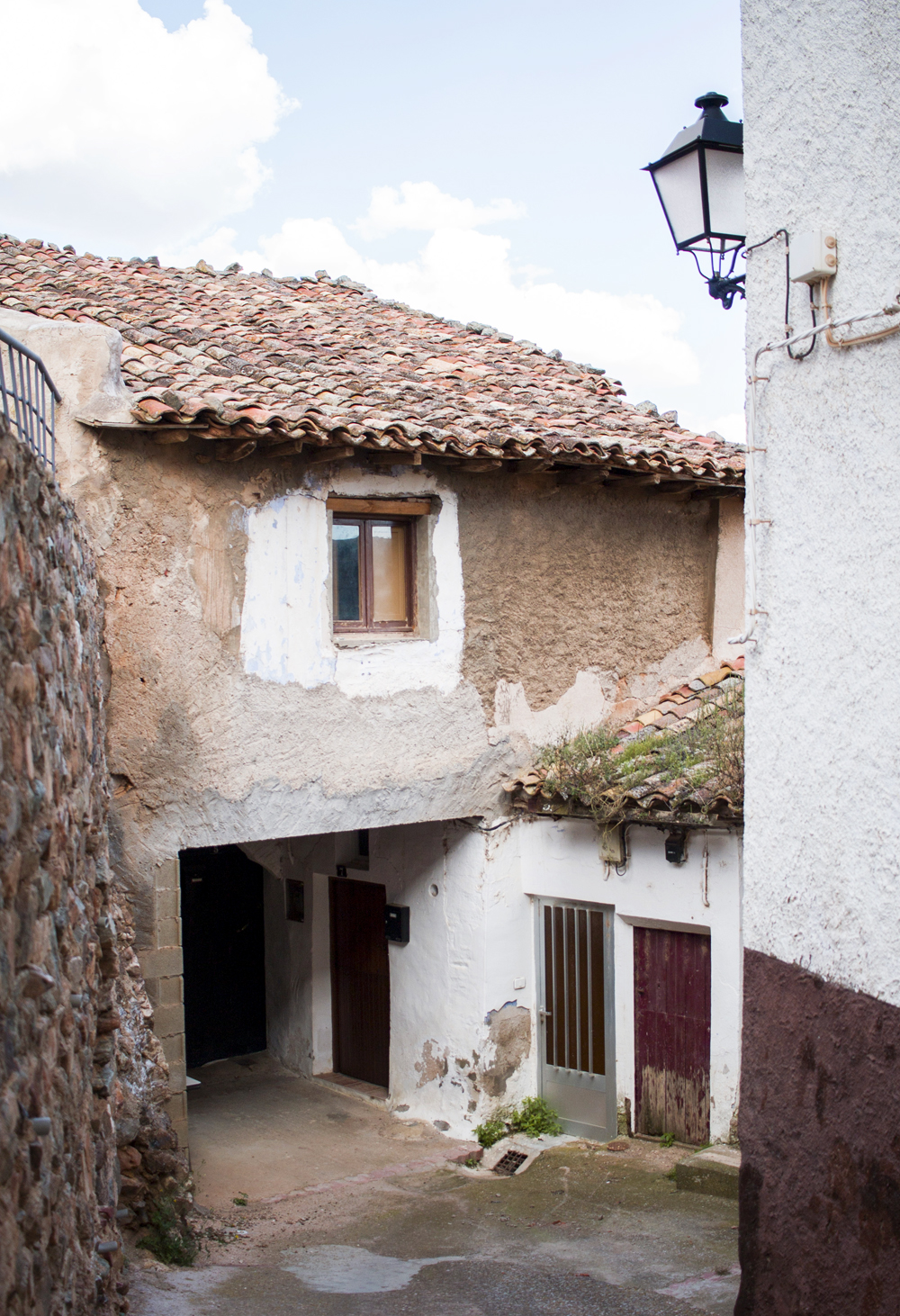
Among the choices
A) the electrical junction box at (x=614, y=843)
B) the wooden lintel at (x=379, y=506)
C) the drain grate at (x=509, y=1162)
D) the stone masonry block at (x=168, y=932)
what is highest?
the wooden lintel at (x=379, y=506)

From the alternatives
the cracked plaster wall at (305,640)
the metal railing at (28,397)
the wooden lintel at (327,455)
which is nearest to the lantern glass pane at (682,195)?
the metal railing at (28,397)

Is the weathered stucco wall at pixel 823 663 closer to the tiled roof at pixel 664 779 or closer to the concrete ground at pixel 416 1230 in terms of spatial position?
the concrete ground at pixel 416 1230

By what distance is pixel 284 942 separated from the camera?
12.5m

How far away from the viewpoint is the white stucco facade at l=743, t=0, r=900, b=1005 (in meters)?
4.29

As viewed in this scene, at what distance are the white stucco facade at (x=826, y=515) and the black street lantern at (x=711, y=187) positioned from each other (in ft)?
0.36

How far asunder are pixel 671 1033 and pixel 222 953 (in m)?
5.32

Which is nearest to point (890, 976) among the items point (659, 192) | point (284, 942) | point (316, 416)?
point (659, 192)

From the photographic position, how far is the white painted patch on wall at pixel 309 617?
858 cm

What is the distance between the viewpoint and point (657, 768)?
369 inches

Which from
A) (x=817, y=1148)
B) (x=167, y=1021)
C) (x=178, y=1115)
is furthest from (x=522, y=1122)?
(x=817, y=1148)

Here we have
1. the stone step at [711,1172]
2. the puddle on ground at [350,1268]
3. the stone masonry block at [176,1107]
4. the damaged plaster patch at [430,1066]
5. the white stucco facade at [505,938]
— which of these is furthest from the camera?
the damaged plaster patch at [430,1066]

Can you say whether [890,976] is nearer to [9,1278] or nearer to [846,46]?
[9,1278]

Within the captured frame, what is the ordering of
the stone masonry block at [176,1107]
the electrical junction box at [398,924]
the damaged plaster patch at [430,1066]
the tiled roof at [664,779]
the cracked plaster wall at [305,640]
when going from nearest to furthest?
the cracked plaster wall at [305,640], the stone masonry block at [176,1107], the tiled roof at [664,779], the damaged plaster patch at [430,1066], the electrical junction box at [398,924]

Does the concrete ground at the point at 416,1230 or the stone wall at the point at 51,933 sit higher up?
the stone wall at the point at 51,933
